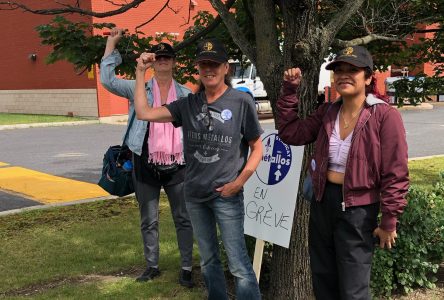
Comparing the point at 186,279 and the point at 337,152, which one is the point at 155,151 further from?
the point at 337,152

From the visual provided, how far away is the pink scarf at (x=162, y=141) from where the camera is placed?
4156 millimetres

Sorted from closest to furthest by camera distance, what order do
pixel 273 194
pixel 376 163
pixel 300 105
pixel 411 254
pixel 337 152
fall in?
pixel 376 163
pixel 337 152
pixel 300 105
pixel 273 194
pixel 411 254

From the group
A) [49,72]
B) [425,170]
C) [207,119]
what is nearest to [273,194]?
[207,119]

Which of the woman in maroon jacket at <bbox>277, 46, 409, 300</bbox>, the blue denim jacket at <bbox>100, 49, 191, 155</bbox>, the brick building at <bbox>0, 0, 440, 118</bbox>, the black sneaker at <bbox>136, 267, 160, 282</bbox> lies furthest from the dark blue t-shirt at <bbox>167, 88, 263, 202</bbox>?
the brick building at <bbox>0, 0, 440, 118</bbox>

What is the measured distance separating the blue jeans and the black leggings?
1.91 feet

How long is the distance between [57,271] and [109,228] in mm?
1304

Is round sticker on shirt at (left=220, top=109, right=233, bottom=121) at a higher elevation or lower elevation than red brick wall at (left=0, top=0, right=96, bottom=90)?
lower

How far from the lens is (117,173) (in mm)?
4453

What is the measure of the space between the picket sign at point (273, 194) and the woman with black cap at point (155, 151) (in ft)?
2.07

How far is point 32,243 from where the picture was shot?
5539 mm

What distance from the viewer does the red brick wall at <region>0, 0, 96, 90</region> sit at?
23078 millimetres

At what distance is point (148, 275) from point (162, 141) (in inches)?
44.0

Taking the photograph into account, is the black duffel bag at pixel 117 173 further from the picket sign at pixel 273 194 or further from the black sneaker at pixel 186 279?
the picket sign at pixel 273 194

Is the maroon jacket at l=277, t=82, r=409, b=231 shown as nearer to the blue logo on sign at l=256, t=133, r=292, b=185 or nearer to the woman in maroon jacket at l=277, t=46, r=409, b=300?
the woman in maroon jacket at l=277, t=46, r=409, b=300
